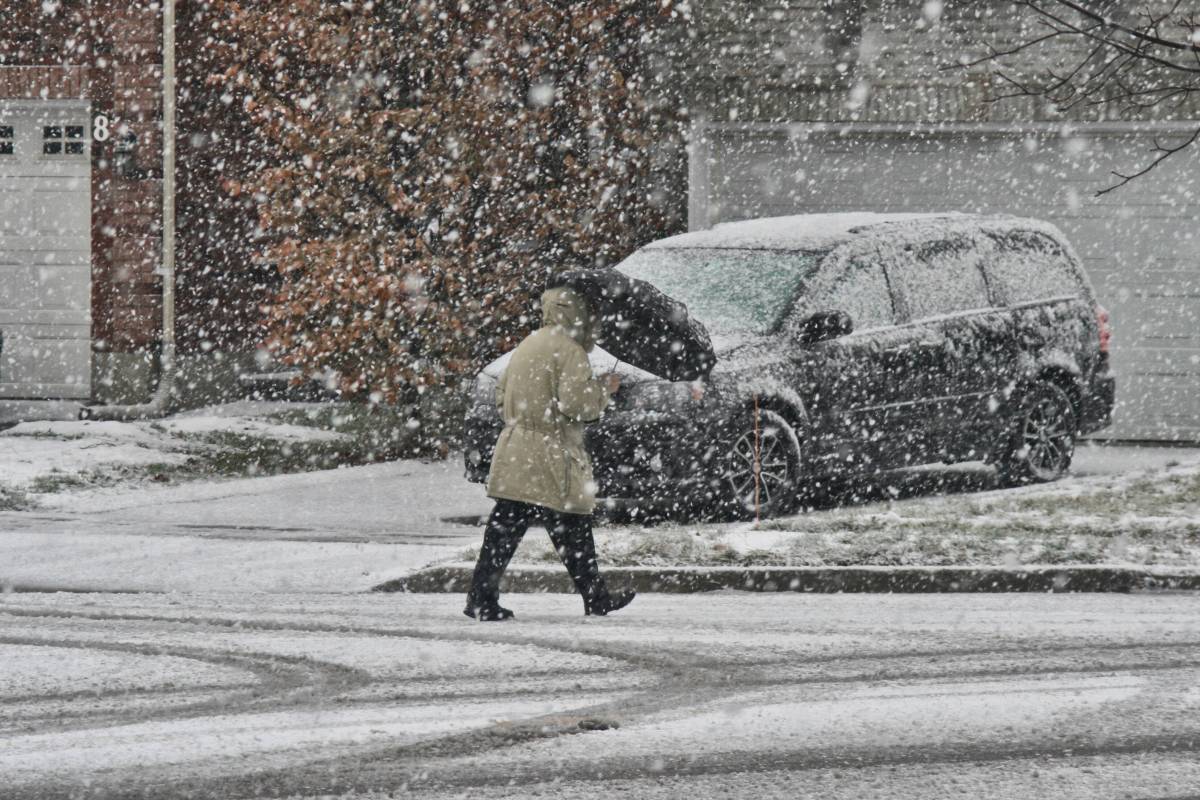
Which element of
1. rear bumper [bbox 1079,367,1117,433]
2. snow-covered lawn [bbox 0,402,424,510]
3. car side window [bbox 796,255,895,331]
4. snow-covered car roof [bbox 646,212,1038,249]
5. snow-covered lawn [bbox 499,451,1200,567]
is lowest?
snow-covered lawn [bbox 499,451,1200,567]

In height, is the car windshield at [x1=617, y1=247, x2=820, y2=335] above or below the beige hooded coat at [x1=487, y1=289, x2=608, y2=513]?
above

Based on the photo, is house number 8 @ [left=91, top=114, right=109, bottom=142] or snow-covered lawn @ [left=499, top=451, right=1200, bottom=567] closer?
snow-covered lawn @ [left=499, top=451, right=1200, bottom=567]

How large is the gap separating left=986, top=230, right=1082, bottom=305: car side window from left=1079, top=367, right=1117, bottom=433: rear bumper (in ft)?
2.19

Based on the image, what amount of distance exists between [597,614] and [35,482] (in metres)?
6.34

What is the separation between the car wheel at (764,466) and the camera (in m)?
11.7

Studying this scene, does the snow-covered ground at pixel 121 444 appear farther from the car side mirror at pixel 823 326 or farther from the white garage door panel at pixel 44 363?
the car side mirror at pixel 823 326

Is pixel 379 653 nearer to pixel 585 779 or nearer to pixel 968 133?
pixel 585 779

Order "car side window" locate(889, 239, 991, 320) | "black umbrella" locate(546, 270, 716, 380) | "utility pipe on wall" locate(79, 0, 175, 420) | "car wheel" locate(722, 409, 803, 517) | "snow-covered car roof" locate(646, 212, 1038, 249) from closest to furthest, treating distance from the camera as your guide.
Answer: "black umbrella" locate(546, 270, 716, 380) < "car wheel" locate(722, 409, 803, 517) < "snow-covered car roof" locate(646, 212, 1038, 249) < "car side window" locate(889, 239, 991, 320) < "utility pipe on wall" locate(79, 0, 175, 420)

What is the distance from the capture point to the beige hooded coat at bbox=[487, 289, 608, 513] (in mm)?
8391

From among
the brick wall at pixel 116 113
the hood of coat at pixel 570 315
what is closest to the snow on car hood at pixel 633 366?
the hood of coat at pixel 570 315

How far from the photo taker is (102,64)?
18531 mm

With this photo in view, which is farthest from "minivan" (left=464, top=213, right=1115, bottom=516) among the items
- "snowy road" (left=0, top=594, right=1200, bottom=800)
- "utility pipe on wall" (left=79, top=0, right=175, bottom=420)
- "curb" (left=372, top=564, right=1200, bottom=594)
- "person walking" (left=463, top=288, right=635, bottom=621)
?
"utility pipe on wall" (left=79, top=0, right=175, bottom=420)

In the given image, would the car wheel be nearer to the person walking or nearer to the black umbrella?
the black umbrella

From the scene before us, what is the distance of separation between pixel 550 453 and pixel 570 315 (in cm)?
63
